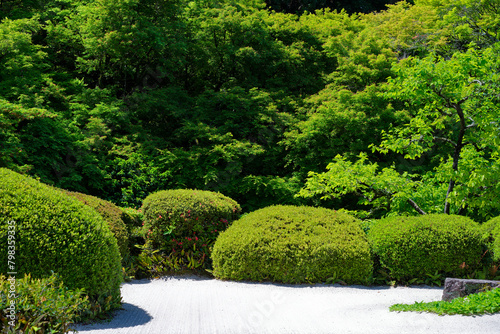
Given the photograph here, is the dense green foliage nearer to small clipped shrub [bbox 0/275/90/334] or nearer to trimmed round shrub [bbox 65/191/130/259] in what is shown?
small clipped shrub [bbox 0/275/90/334]

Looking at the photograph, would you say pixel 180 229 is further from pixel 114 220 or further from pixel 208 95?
pixel 208 95

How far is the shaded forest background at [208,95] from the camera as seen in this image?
10320mm

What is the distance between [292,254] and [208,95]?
26.9 feet

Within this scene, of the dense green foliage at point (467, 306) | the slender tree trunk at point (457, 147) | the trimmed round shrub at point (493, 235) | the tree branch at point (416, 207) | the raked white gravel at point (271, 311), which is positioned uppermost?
the slender tree trunk at point (457, 147)

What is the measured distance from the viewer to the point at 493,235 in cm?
634

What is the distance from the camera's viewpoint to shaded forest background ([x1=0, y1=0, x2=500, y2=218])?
1032 cm

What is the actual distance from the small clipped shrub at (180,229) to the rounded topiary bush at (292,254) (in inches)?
20.2

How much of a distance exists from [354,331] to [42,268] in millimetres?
3230

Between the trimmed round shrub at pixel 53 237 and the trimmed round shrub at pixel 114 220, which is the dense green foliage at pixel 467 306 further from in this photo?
the trimmed round shrub at pixel 114 220

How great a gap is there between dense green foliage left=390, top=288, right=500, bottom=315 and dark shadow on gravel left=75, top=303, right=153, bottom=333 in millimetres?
2966

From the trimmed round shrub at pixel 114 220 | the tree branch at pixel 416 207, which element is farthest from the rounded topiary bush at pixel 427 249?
the trimmed round shrub at pixel 114 220

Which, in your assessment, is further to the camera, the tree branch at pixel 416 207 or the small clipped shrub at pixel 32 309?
the tree branch at pixel 416 207

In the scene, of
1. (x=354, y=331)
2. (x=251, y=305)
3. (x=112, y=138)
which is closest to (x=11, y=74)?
(x=112, y=138)

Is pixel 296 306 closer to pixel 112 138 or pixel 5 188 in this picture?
pixel 5 188
